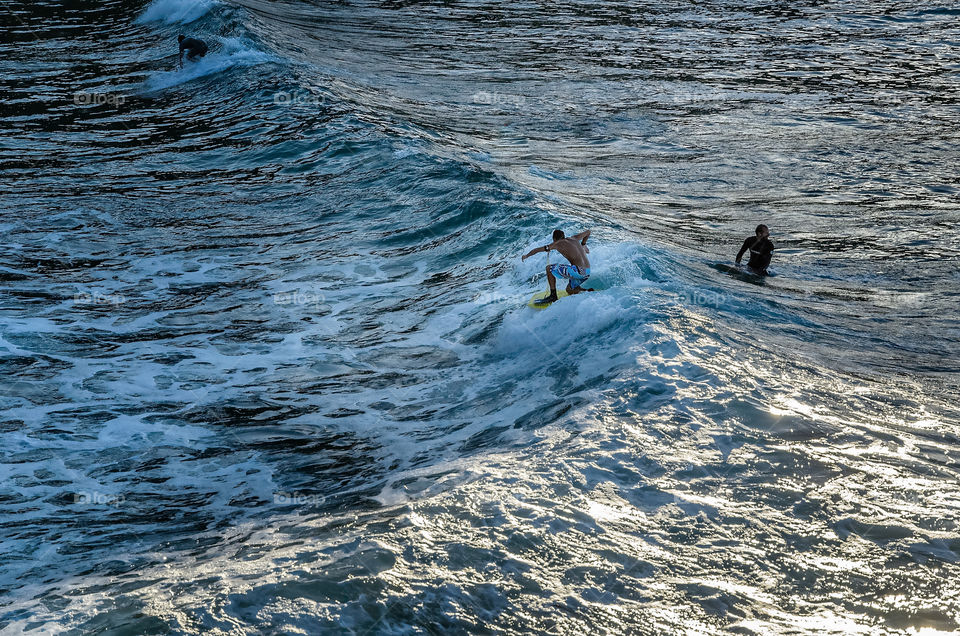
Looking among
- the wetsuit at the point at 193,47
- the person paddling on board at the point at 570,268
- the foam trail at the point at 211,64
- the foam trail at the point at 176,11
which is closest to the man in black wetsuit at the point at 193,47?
the wetsuit at the point at 193,47

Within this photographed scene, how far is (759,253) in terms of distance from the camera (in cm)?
1445

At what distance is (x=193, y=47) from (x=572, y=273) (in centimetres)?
1959

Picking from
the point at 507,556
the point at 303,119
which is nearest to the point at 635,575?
the point at 507,556

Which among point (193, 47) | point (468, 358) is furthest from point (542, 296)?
point (193, 47)

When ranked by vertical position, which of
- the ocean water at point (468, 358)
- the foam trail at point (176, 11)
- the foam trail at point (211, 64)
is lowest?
the ocean water at point (468, 358)

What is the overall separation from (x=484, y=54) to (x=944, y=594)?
1091 inches

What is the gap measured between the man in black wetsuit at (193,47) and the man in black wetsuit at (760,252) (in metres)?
19.4

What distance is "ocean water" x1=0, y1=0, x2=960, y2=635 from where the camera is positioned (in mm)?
6727

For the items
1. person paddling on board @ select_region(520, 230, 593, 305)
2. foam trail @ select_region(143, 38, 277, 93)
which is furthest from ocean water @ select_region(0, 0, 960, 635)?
person paddling on board @ select_region(520, 230, 593, 305)

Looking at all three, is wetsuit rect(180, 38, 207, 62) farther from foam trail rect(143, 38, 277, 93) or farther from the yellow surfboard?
the yellow surfboard

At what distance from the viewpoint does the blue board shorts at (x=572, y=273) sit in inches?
486

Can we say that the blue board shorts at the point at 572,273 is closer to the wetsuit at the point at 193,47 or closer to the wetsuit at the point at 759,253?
the wetsuit at the point at 759,253

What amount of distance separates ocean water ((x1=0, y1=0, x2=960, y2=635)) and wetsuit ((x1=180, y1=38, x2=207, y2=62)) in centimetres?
87

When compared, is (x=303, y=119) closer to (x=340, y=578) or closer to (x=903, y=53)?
(x=340, y=578)
